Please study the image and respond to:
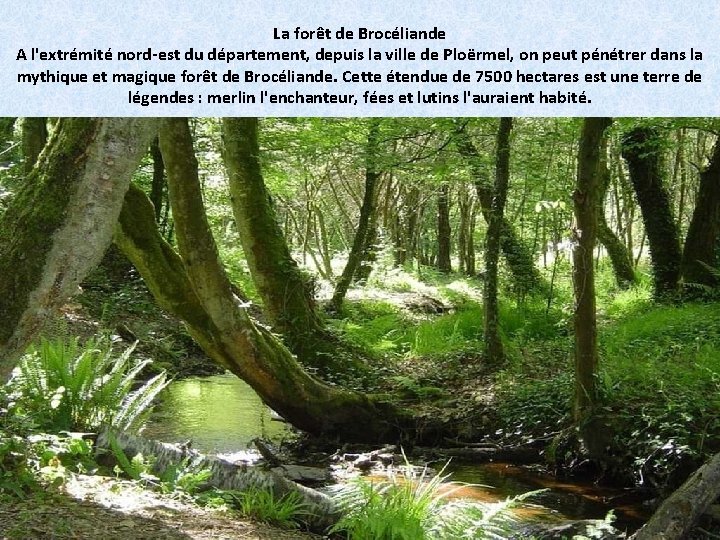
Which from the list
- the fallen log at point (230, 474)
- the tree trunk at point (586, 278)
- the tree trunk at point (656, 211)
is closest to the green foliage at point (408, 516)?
the fallen log at point (230, 474)

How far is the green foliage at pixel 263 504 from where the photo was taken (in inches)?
190

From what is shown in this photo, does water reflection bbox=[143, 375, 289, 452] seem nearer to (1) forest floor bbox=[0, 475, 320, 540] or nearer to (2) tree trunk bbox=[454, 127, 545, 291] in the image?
(1) forest floor bbox=[0, 475, 320, 540]

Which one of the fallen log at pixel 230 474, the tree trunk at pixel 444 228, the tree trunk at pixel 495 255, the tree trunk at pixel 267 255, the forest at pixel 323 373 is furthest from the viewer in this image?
the tree trunk at pixel 444 228

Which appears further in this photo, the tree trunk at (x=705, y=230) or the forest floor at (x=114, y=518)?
the tree trunk at (x=705, y=230)

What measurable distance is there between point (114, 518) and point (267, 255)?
19.6 feet

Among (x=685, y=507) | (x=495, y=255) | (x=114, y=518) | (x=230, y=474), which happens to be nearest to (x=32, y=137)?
(x=495, y=255)

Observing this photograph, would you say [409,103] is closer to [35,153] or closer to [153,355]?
[153,355]

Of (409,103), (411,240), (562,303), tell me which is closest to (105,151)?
(409,103)

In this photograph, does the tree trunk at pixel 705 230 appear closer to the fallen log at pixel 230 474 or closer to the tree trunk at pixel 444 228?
the fallen log at pixel 230 474

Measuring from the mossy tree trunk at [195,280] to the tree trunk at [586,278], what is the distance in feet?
9.95

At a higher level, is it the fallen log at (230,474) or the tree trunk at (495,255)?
the tree trunk at (495,255)

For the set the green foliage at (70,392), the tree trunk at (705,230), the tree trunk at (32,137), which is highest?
the tree trunk at (32,137)

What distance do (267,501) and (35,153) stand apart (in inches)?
386

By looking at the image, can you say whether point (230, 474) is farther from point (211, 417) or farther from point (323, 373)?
point (323, 373)
